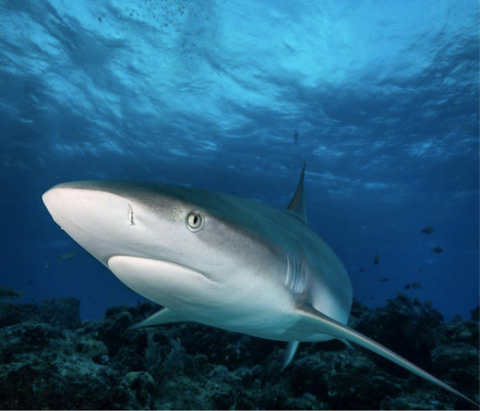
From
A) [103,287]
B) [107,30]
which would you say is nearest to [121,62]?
[107,30]

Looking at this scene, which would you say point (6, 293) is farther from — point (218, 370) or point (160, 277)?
point (160, 277)

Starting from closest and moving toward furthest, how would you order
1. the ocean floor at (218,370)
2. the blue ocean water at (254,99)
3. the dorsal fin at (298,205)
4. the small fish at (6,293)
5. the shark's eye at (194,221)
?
1. the shark's eye at (194,221)
2. the ocean floor at (218,370)
3. the dorsal fin at (298,205)
4. the small fish at (6,293)
5. the blue ocean water at (254,99)

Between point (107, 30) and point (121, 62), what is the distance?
1.76 meters

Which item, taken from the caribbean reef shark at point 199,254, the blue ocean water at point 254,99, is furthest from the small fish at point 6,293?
the caribbean reef shark at point 199,254

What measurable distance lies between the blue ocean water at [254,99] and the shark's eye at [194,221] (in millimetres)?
10224

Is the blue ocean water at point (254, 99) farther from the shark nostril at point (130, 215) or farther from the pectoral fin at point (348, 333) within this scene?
the shark nostril at point (130, 215)

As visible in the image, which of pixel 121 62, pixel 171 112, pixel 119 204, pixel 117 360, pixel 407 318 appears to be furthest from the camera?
pixel 171 112

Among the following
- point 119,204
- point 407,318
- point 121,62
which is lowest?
point 119,204

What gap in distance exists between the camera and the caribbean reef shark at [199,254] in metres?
1.71

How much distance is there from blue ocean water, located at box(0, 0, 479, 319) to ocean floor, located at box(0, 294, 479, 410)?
4.25 m

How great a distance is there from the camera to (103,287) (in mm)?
69312

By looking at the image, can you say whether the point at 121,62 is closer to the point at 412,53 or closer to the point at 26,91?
the point at 26,91

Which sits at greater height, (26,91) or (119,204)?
(26,91)

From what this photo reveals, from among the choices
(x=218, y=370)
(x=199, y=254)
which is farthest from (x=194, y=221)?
(x=218, y=370)
